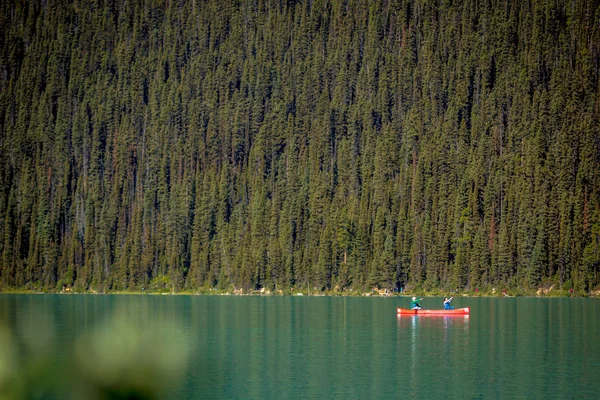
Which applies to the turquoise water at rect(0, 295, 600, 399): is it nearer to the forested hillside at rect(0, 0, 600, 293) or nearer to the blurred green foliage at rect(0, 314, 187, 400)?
the blurred green foliage at rect(0, 314, 187, 400)

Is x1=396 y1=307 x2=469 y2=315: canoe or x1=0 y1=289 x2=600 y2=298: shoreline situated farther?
x1=0 y1=289 x2=600 y2=298: shoreline

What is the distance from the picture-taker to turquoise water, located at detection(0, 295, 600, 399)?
42.2 metres

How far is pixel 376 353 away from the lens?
2224 inches

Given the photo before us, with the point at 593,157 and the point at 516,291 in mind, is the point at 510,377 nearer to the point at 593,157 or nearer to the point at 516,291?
the point at 516,291

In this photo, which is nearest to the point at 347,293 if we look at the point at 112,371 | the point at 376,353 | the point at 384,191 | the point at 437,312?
the point at 384,191

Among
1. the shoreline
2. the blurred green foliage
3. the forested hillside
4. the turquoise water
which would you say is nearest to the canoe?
the turquoise water

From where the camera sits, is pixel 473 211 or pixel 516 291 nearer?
pixel 516 291

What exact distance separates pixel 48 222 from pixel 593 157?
10564cm

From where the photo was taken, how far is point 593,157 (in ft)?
526

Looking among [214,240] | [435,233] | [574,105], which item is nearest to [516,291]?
[435,233]

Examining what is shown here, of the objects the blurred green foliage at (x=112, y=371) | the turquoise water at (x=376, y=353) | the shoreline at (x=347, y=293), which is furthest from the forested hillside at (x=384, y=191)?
the blurred green foliage at (x=112, y=371)

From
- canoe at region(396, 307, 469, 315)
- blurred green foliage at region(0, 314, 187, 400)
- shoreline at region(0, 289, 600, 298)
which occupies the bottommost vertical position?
shoreline at region(0, 289, 600, 298)

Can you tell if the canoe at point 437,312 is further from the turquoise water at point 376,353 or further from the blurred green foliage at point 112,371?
the blurred green foliage at point 112,371

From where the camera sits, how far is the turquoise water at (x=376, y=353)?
4219cm
